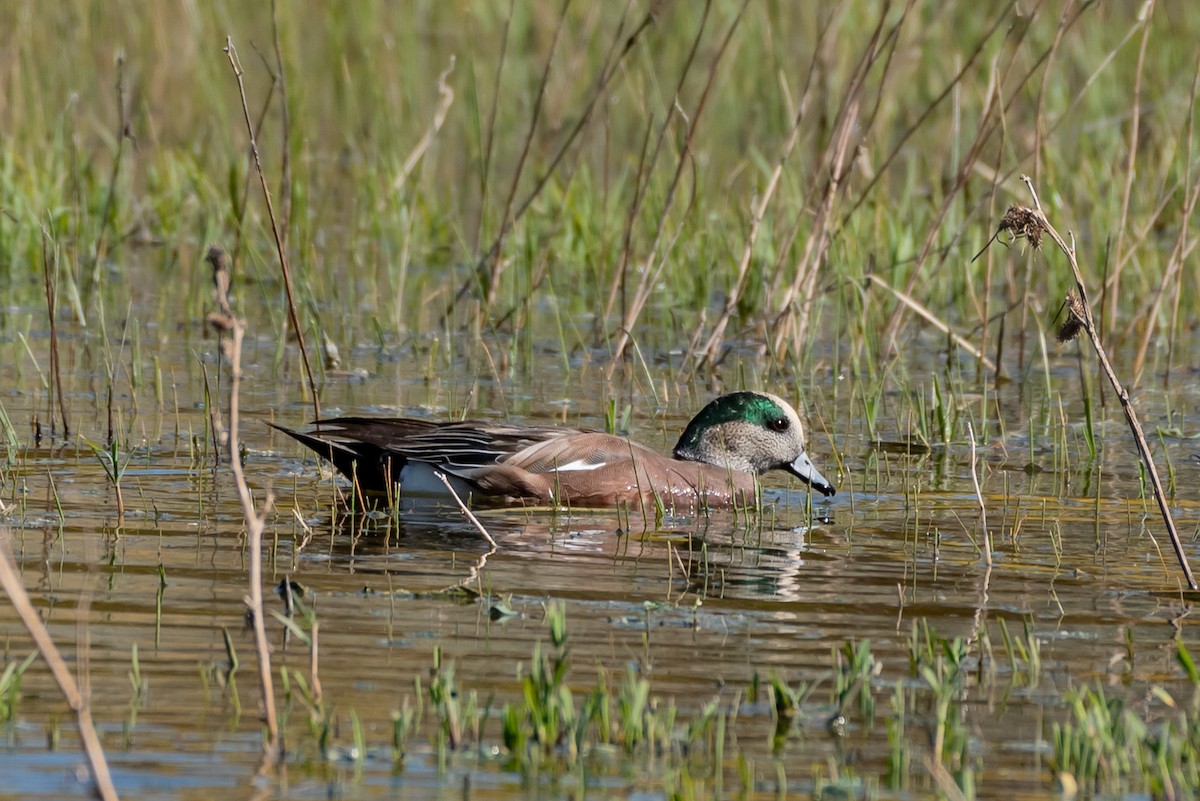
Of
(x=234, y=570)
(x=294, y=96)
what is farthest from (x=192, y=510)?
(x=294, y=96)

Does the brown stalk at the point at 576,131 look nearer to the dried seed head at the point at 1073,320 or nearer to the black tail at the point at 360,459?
the black tail at the point at 360,459

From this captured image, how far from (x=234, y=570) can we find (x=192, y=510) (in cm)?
89

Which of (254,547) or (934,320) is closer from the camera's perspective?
(254,547)

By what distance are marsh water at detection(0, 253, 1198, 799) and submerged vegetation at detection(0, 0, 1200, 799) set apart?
0.07 ft

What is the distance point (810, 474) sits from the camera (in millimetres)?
6941

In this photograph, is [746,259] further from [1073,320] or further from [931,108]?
[1073,320]

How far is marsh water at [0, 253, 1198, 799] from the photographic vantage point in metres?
3.63

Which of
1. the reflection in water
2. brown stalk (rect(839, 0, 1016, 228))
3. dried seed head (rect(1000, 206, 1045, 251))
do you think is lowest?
the reflection in water

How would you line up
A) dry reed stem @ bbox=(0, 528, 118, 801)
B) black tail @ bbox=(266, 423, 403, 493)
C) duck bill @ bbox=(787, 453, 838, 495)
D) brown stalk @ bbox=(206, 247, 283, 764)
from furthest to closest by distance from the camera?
duck bill @ bbox=(787, 453, 838, 495) < black tail @ bbox=(266, 423, 403, 493) < brown stalk @ bbox=(206, 247, 283, 764) < dry reed stem @ bbox=(0, 528, 118, 801)

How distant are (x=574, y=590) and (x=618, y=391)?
3.55 m

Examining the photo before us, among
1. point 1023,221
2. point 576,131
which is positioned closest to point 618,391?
point 576,131

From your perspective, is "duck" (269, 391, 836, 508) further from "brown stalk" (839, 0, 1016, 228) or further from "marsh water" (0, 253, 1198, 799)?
"brown stalk" (839, 0, 1016, 228)

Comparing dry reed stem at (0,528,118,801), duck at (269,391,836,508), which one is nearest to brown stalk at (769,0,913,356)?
duck at (269,391,836,508)

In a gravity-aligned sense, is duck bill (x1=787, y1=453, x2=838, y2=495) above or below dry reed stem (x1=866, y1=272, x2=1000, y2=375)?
below
